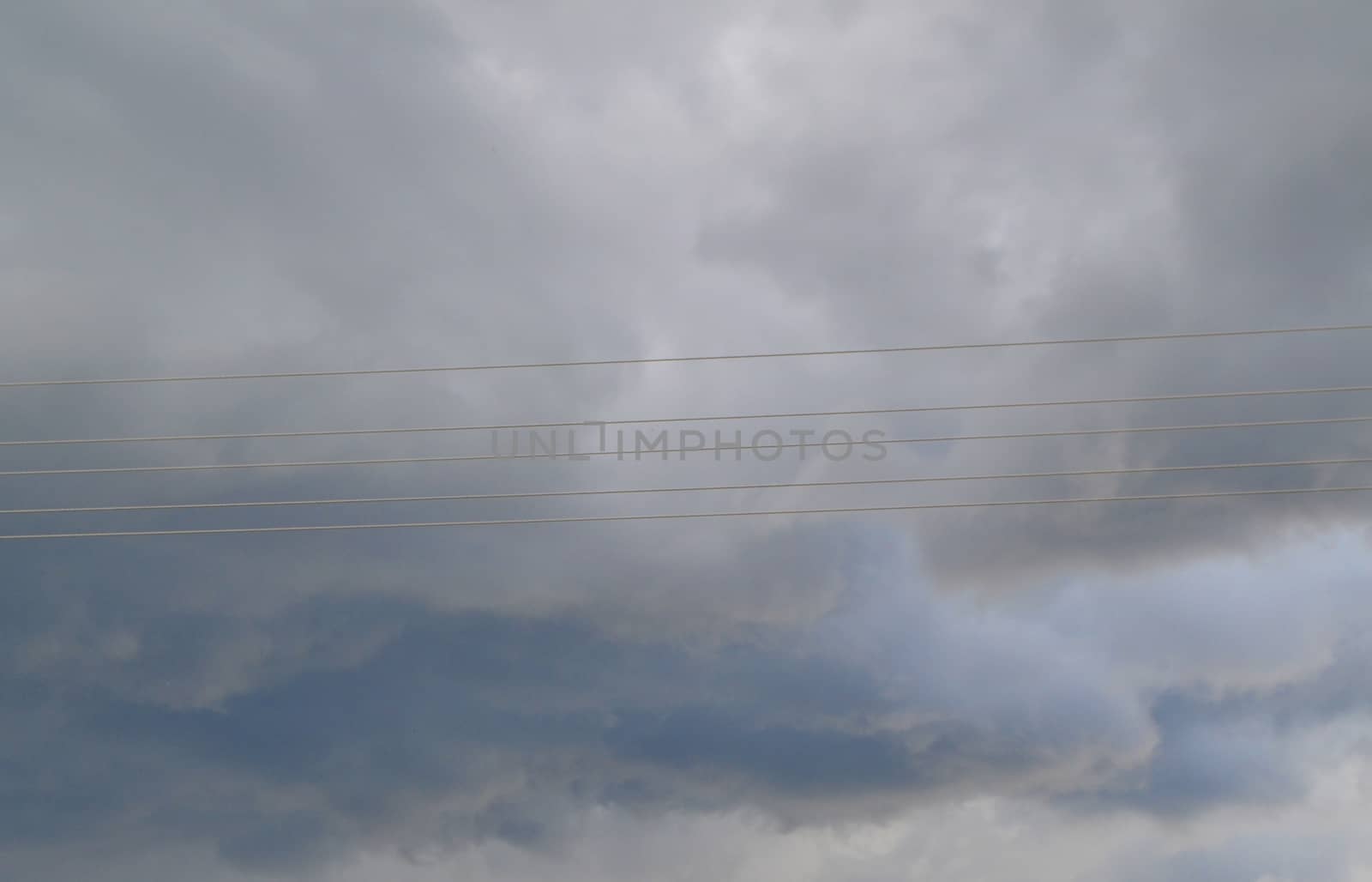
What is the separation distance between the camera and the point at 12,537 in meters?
25.8

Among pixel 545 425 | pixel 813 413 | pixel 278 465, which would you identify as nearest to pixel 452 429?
pixel 545 425

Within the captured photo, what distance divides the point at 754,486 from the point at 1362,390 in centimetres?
1366

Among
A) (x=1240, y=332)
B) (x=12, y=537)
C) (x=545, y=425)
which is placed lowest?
(x=12, y=537)

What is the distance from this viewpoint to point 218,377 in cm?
2614

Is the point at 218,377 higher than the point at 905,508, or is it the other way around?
the point at 218,377

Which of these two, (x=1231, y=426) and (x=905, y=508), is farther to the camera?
(x=905, y=508)

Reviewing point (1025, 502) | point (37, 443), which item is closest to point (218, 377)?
point (37, 443)

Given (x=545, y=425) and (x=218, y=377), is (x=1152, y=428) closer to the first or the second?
(x=545, y=425)

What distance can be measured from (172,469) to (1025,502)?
19264 mm

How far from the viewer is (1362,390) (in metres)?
25.0

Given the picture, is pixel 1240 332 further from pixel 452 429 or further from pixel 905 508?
pixel 452 429

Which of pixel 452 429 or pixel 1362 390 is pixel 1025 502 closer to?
pixel 1362 390

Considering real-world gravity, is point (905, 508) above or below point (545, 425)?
below

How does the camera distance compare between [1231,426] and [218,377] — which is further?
[218,377]
